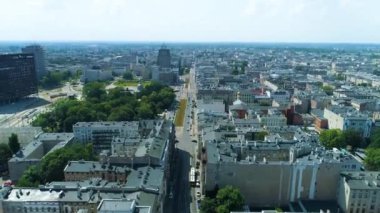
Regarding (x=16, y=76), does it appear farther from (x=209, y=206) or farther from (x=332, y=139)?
(x=332, y=139)

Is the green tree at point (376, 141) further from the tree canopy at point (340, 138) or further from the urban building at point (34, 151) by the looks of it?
the urban building at point (34, 151)

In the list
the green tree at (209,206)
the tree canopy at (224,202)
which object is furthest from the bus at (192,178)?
the green tree at (209,206)

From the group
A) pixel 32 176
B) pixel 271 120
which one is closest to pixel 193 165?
pixel 271 120

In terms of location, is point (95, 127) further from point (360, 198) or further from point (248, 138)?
point (360, 198)

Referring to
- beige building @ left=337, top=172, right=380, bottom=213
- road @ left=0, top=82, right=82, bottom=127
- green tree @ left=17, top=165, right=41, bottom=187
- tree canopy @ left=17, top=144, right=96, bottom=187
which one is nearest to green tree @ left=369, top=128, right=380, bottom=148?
beige building @ left=337, top=172, right=380, bottom=213

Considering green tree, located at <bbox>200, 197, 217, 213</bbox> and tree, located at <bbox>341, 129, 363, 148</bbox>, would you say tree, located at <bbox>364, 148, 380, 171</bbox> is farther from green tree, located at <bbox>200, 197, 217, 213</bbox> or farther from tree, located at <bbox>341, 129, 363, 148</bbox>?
green tree, located at <bbox>200, 197, 217, 213</bbox>
